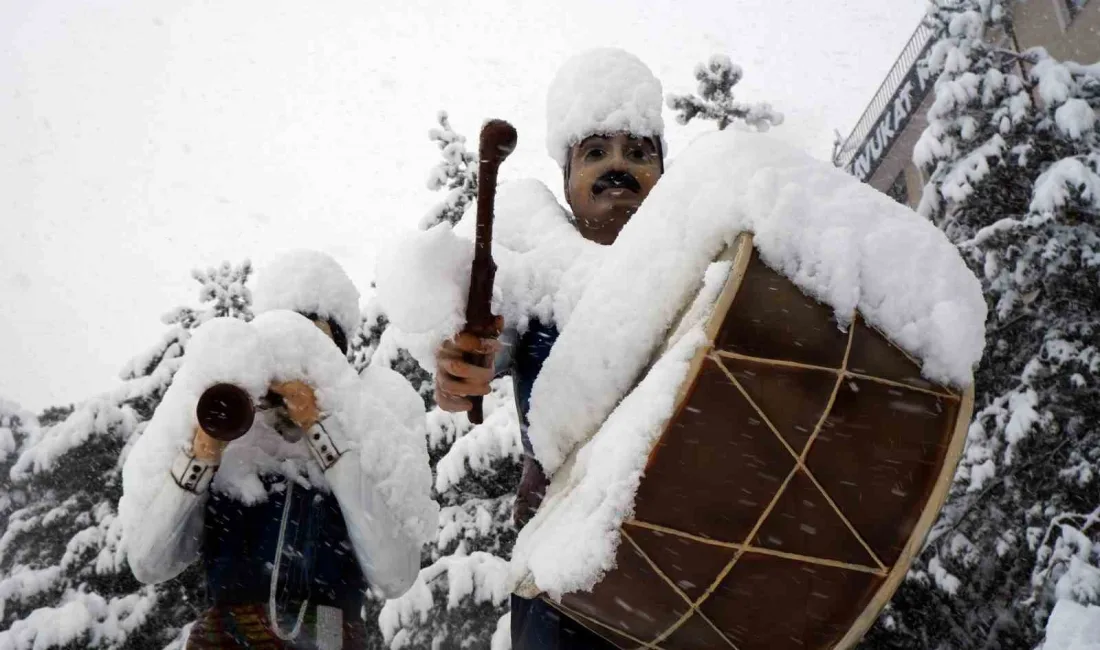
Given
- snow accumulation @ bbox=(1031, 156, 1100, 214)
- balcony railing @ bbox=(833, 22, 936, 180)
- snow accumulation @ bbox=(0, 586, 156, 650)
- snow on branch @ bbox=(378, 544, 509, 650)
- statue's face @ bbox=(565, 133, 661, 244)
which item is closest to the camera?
statue's face @ bbox=(565, 133, 661, 244)

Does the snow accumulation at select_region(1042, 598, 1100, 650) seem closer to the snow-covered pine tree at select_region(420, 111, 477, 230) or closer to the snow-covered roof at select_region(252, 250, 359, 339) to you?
the snow-covered roof at select_region(252, 250, 359, 339)

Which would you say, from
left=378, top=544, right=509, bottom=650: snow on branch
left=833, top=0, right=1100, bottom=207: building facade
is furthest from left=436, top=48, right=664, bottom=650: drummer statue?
left=833, top=0, right=1100, bottom=207: building facade

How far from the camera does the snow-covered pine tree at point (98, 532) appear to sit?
16.4ft

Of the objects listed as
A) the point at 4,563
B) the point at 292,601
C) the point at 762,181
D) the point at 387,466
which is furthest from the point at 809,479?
the point at 4,563

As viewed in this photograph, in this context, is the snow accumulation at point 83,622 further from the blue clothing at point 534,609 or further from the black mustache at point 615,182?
the black mustache at point 615,182

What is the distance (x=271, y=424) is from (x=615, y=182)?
1087mm

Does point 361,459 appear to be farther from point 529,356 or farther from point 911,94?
point 911,94

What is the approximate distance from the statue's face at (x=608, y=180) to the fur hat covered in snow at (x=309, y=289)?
779 mm

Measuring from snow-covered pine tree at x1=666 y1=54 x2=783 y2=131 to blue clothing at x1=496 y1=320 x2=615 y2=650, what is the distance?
11.3ft

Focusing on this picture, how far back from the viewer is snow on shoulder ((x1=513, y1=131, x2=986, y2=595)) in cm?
124

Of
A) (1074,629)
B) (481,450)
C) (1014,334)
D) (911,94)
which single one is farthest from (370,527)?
(911,94)

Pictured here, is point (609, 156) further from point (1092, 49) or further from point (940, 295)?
point (1092, 49)

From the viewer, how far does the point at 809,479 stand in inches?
49.3

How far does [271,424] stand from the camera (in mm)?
2062
